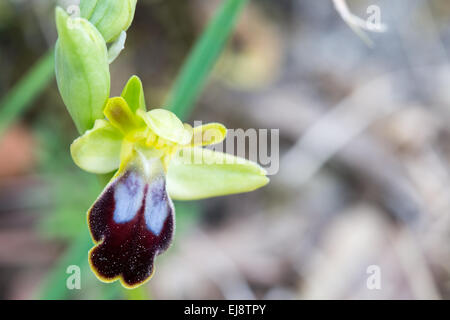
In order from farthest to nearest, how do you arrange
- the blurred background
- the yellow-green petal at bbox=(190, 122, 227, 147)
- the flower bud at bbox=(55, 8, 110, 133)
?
1. the blurred background
2. the yellow-green petal at bbox=(190, 122, 227, 147)
3. the flower bud at bbox=(55, 8, 110, 133)

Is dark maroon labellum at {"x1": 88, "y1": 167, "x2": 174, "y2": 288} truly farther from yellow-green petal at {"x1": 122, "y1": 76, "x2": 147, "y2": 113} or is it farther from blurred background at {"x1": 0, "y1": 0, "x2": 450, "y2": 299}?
blurred background at {"x1": 0, "y1": 0, "x2": 450, "y2": 299}

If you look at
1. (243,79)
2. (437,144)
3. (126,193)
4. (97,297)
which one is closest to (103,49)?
(126,193)

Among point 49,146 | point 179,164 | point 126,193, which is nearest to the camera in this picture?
point 126,193

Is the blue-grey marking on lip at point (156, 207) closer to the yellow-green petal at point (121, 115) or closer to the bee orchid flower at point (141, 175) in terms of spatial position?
the bee orchid flower at point (141, 175)

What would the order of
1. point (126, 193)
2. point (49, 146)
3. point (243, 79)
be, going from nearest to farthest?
point (126, 193) < point (49, 146) < point (243, 79)

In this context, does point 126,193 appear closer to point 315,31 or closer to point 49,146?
point 49,146

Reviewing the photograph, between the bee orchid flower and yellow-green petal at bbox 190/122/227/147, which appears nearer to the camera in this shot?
the bee orchid flower

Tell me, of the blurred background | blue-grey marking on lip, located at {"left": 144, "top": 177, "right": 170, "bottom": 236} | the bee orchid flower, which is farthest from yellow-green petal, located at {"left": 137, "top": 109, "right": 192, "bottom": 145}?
the blurred background

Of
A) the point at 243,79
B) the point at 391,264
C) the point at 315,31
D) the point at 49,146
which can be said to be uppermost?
the point at 315,31
